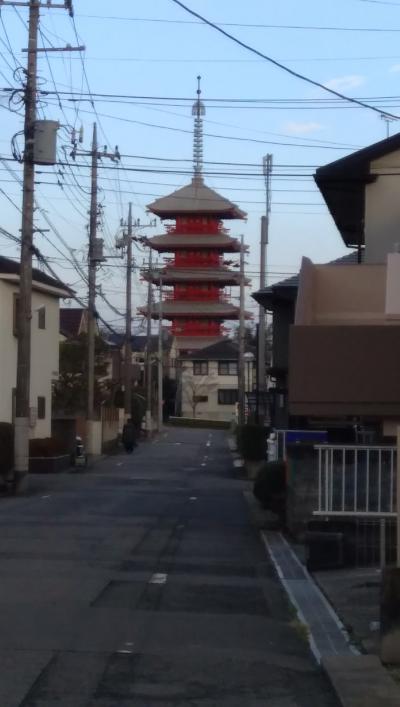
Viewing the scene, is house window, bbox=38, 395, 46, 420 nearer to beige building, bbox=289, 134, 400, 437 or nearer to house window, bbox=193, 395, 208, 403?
beige building, bbox=289, 134, 400, 437

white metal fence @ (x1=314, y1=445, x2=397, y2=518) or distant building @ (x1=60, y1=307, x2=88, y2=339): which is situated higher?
distant building @ (x1=60, y1=307, x2=88, y2=339)

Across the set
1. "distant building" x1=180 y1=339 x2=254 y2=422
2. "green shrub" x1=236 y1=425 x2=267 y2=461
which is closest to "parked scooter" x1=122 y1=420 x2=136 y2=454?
"green shrub" x1=236 y1=425 x2=267 y2=461

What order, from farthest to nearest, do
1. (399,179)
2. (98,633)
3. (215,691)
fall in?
1. (399,179)
2. (98,633)
3. (215,691)

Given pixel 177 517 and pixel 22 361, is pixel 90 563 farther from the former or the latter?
pixel 22 361

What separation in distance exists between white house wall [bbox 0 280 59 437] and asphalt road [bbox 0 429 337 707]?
49.8ft

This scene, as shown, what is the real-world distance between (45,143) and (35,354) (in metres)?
14.7

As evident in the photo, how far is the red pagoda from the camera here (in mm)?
91438

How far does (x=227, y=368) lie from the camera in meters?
110

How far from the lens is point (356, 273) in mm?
14859

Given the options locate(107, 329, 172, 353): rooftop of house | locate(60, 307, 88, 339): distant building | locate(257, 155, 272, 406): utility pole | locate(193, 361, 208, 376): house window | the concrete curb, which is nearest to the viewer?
the concrete curb

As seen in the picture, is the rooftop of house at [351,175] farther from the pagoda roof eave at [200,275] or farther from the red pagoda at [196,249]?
the pagoda roof eave at [200,275]

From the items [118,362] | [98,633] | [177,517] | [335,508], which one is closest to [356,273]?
[335,508]

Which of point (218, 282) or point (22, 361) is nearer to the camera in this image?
point (22, 361)

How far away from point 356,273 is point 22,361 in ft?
59.7
